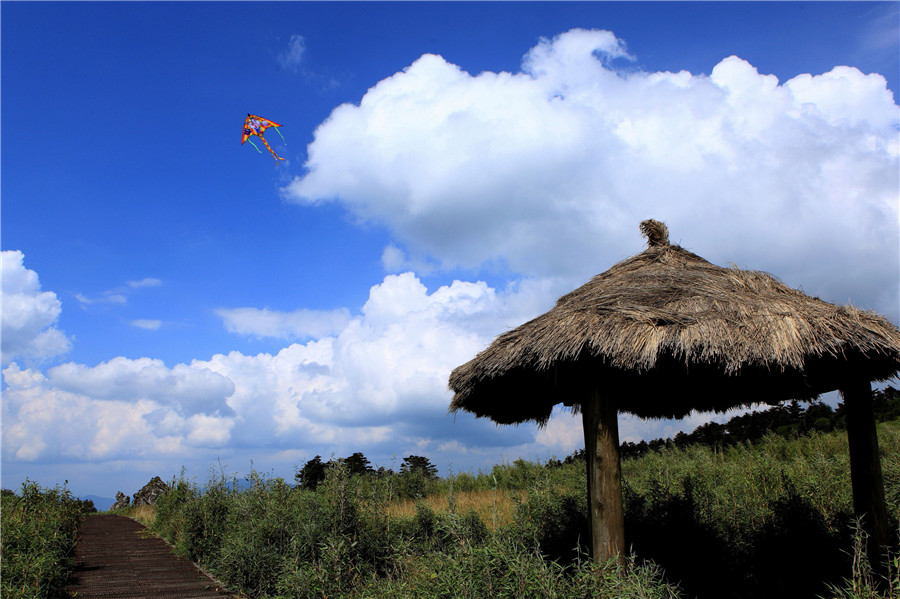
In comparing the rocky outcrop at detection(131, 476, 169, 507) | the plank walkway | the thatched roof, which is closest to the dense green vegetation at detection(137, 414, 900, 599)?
the plank walkway

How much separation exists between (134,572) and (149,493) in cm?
1663

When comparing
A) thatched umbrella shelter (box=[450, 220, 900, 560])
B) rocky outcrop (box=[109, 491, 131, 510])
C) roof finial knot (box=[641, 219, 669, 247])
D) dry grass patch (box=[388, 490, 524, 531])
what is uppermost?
roof finial knot (box=[641, 219, 669, 247])

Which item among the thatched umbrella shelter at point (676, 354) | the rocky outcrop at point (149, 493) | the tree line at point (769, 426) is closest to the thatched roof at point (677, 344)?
the thatched umbrella shelter at point (676, 354)

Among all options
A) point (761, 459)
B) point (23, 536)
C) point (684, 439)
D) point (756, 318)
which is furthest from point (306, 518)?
point (684, 439)

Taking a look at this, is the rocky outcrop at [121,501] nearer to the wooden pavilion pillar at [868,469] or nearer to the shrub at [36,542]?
the shrub at [36,542]

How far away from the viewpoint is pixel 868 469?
192 inches

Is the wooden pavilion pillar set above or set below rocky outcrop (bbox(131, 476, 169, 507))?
above

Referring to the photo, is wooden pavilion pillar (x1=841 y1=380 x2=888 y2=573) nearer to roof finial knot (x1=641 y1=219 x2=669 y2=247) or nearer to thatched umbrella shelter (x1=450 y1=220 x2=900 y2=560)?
thatched umbrella shelter (x1=450 y1=220 x2=900 y2=560)

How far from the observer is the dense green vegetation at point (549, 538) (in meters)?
4.05

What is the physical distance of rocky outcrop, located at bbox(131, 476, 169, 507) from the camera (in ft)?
74.4

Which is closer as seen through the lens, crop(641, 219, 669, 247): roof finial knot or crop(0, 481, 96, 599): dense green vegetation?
crop(0, 481, 96, 599): dense green vegetation

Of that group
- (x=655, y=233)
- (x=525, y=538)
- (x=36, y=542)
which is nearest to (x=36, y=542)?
(x=36, y=542)

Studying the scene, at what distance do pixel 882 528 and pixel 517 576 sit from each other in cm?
344

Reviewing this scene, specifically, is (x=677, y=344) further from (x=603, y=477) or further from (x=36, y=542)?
(x=36, y=542)
